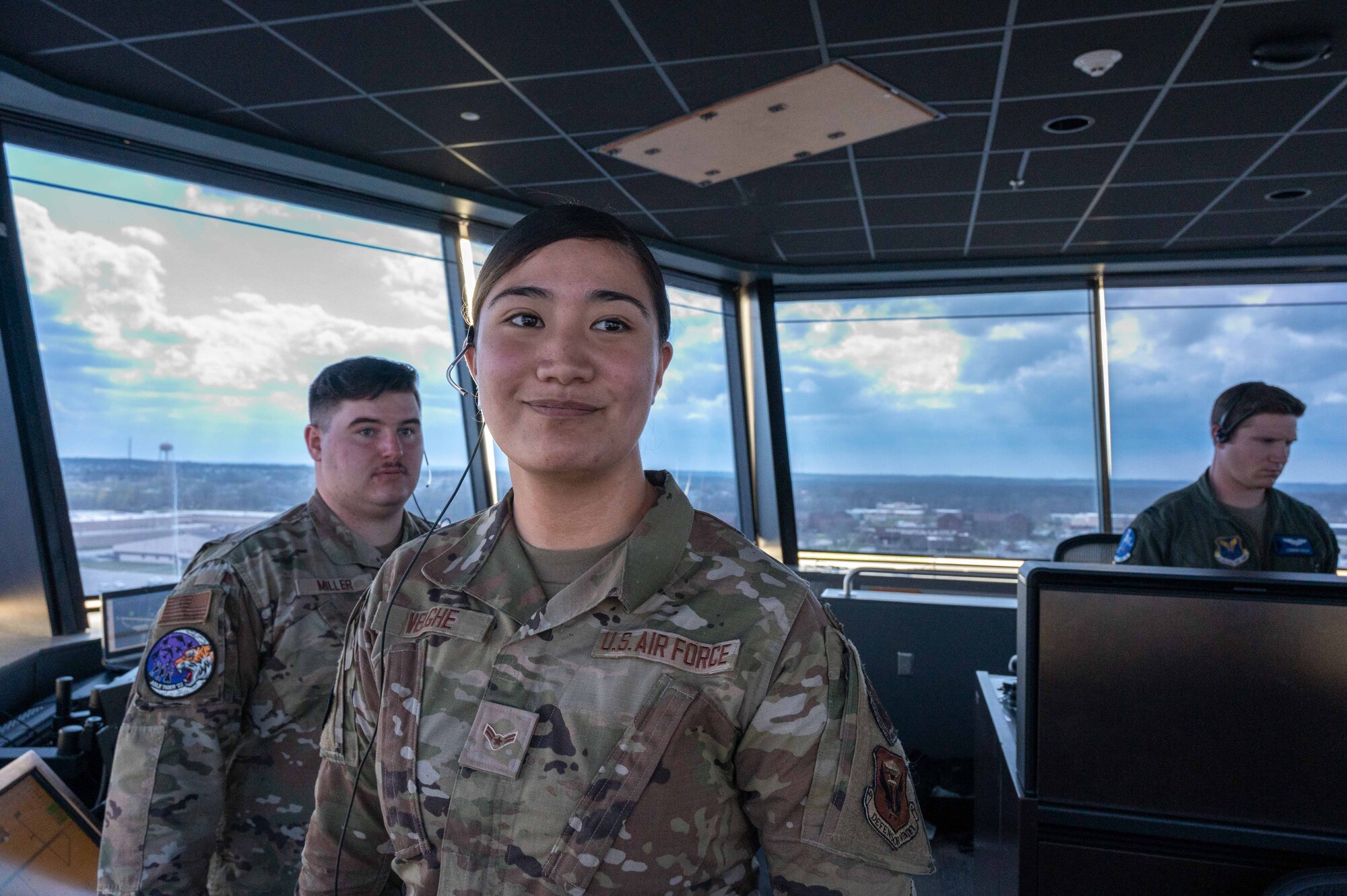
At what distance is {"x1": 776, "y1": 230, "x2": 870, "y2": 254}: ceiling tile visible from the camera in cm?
532

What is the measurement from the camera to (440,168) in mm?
4090

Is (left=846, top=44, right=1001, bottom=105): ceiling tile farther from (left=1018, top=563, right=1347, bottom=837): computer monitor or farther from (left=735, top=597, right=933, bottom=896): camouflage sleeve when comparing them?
(left=735, top=597, right=933, bottom=896): camouflage sleeve

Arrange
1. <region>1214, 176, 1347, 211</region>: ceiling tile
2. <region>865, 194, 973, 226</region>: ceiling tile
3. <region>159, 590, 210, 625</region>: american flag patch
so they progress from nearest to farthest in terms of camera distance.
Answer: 1. <region>159, 590, 210, 625</region>: american flag patch
2. <region>1214, 176, 1347, 211</region>: ceiling tile
3. <region>865, 194, 973, 226</region>: ceiling tile

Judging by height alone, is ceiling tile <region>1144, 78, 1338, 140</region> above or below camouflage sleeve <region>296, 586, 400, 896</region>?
above

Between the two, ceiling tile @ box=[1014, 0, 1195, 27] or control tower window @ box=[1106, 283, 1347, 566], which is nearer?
ceiling tile @ box=[1014, 0, 1195, 27]

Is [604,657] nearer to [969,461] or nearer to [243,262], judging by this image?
[243,262]

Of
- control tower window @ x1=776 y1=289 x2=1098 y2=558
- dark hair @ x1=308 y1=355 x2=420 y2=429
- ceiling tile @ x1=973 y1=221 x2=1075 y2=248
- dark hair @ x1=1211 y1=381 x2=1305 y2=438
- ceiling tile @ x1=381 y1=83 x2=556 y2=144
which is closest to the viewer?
dark hair @ x1=308 y1=355 x2=420 y2=429

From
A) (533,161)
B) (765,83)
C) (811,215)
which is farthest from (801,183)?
(533,161)

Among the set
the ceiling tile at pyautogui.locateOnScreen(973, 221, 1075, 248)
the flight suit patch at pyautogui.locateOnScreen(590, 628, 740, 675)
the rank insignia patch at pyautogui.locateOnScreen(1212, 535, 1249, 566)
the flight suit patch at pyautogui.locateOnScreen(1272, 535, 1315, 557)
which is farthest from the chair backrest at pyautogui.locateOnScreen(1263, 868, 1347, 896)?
the ceiling tile at pyautogui.locateOnScreen(973, 221, 1075, 248)

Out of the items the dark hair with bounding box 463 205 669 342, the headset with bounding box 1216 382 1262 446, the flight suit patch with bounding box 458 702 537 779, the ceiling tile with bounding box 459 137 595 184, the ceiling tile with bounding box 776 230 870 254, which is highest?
the ceiling tile with bounding box 459 137 595 184

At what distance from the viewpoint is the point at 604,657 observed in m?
0.88

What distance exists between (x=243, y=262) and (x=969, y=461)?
522cm

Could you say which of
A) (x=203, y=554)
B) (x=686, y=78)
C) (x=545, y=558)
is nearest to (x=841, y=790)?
(x=545, y=558)

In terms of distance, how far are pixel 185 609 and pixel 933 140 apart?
354cm
